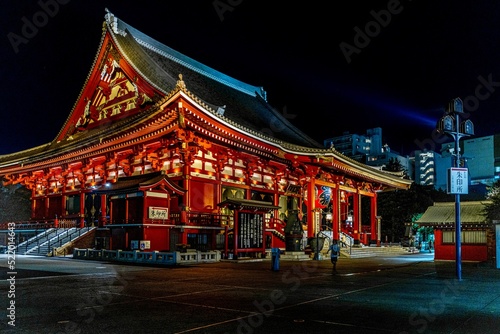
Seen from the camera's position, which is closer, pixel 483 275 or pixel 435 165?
pixel 483 275

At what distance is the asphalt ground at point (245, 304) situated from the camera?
23.8 feet

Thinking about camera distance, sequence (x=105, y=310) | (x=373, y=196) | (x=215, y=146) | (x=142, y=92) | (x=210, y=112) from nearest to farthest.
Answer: (x=105, y=310), (x=210, y=112), (x=215, y=146), (x=142, y=92), (x=373, y=196)

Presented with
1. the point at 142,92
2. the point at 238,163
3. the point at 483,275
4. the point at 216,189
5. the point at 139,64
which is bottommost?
the point at 483,275

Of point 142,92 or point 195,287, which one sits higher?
point 142,92

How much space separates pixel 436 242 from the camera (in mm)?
26109

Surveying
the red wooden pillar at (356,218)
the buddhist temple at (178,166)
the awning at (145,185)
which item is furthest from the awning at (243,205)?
the red wooden pillar at (356,218)

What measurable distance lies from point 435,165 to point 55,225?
119 m

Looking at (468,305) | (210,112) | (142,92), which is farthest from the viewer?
(142,92)

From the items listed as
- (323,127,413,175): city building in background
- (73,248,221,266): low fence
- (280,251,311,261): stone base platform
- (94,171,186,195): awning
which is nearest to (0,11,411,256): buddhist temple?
(94,171,186,195): awning

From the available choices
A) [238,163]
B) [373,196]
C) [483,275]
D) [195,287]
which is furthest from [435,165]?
[195,287]

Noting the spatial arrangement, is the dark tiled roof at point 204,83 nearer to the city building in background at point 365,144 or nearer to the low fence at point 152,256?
the low fence at point 152,256

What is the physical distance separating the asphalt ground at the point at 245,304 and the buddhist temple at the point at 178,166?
1016cm

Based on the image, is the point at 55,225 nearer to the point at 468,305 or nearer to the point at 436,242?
the point at 436,242

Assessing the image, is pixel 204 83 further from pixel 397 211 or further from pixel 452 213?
pixel 397 211
